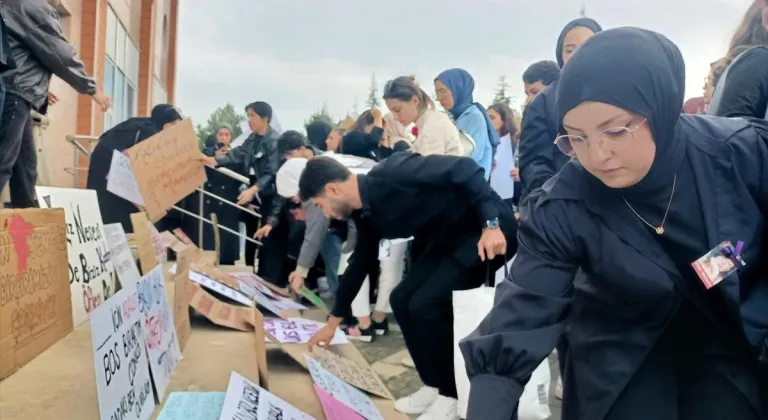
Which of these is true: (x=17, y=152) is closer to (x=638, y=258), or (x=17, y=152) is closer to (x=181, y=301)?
(x=181, y=301)

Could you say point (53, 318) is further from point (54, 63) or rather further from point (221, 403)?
point (54, 63)

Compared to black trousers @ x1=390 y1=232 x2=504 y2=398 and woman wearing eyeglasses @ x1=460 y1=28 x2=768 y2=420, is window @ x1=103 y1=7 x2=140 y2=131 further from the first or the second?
woman wearing eyeglasses @ x1=460 y1=28 x2=768 y2=420

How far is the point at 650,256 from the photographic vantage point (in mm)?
1201

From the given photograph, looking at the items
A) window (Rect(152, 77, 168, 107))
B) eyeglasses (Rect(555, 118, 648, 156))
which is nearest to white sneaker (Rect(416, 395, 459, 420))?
eyeglasses (Rect(555, 118, 648, 156))

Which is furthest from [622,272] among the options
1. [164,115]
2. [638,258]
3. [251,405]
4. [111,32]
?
[111,32]

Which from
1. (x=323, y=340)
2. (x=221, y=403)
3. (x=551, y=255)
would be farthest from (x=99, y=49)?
(x=551, y=255)

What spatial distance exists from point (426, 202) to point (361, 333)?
1.50 meters

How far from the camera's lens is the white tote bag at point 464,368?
226 centimetres

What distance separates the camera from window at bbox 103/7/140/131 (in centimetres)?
864

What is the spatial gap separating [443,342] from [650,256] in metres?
1.46

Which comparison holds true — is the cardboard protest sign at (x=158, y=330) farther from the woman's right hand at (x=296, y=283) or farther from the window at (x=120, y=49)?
the window at (x=120, y=49)

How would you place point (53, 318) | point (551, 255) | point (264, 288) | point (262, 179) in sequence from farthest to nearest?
point (262, 179), point (264, 288), point (53, 318), point (551, 255)

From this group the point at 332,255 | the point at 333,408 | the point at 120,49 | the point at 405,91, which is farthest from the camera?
the point at 120,49

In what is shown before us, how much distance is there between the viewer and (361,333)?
12.9ft
